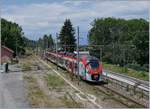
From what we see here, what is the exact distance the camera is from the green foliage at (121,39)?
6819 cm

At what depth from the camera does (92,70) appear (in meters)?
33.2

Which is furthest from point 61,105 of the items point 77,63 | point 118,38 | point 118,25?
point 118,25

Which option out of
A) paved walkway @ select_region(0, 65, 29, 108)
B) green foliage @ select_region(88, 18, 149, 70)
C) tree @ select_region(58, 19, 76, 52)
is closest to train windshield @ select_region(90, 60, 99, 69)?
paved walkway @ select_region(0, 65, 29, 108)

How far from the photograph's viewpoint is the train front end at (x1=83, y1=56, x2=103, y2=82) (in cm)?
3322

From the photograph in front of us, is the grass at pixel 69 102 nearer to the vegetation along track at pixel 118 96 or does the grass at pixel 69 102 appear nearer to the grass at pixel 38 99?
the grass at pixel 38 99

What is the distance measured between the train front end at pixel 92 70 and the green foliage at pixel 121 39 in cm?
2729

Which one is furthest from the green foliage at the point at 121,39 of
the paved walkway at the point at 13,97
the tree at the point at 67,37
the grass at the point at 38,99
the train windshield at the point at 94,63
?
the grass at the point at 38,99

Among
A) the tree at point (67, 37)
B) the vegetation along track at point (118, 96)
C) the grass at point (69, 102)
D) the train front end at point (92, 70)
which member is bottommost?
the vegetation along track at point (118, 96)

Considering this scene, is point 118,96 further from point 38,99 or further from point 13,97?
point 13,97

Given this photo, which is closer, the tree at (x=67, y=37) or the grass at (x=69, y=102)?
the grass at (x=69, y=102)

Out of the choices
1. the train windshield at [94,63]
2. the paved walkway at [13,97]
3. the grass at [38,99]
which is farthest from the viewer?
the train windshield at [94,63]

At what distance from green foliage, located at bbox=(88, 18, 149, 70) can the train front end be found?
27.3 metres

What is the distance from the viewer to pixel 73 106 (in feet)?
69.7

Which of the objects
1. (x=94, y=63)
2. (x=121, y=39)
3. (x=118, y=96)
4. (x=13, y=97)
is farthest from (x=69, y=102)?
(x=121, y=39)
